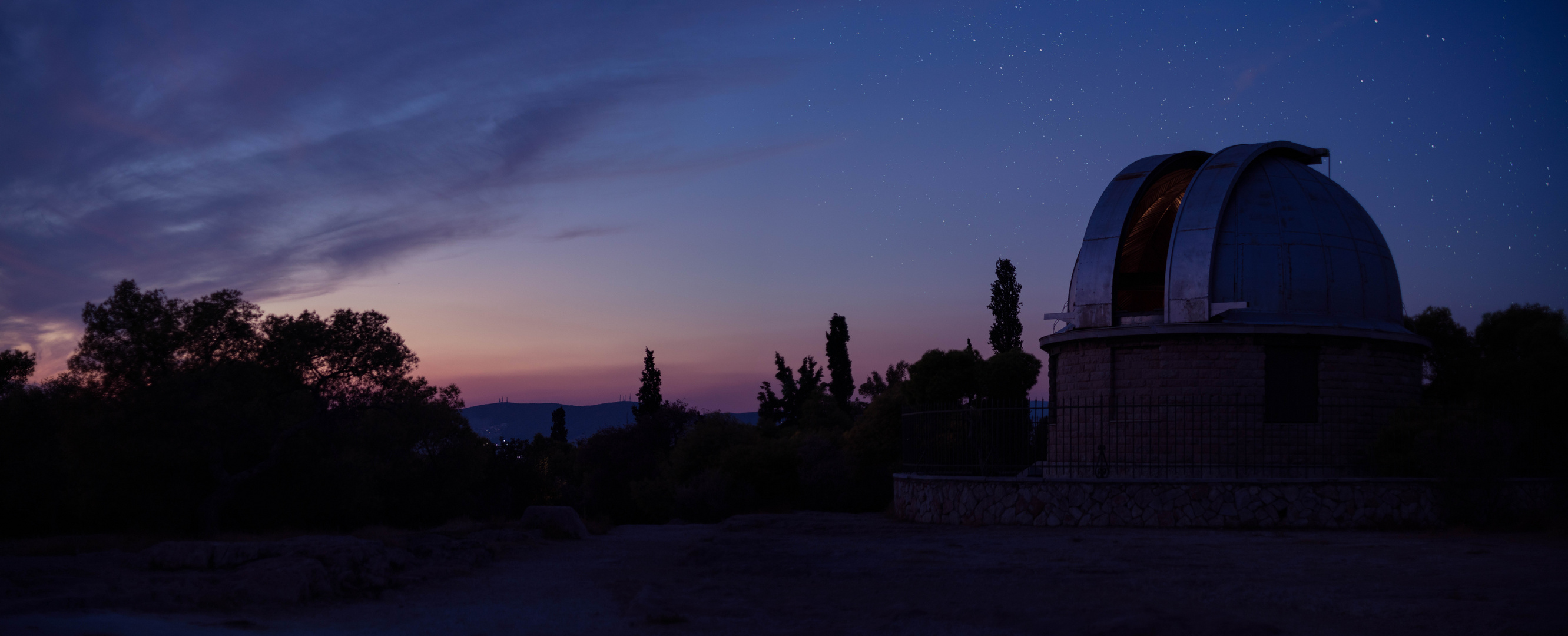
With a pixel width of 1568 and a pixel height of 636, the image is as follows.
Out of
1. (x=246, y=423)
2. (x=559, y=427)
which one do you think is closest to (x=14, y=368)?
(x=246, y=423)

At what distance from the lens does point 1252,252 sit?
18891 millimetres

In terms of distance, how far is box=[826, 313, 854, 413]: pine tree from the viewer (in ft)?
155

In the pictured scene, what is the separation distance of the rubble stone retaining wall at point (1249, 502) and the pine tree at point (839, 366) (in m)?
30.9

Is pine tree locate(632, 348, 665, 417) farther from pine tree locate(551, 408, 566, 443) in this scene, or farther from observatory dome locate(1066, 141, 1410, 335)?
observatory dome locate(1066, 141, 1410, 335)

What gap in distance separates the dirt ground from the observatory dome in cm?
544

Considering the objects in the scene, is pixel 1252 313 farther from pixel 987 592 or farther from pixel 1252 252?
pixel 987 592

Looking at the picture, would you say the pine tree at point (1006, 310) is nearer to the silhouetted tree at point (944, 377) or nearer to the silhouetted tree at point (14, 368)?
the silhouetted tree at point (944, 377)

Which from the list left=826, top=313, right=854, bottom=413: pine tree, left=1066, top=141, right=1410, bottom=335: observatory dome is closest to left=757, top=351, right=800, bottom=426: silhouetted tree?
left=826, top=313, right=854, bottom=413: pine tree

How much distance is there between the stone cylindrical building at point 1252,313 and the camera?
18.2 meters

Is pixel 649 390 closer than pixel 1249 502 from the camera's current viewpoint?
No

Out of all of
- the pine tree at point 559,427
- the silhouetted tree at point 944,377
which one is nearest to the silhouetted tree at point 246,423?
the silhouetted tree at point 944,377

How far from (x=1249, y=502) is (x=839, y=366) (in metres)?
32.5

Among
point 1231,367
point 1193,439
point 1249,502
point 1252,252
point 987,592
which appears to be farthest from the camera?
point 1252,252

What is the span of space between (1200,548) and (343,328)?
18065 millimetres
